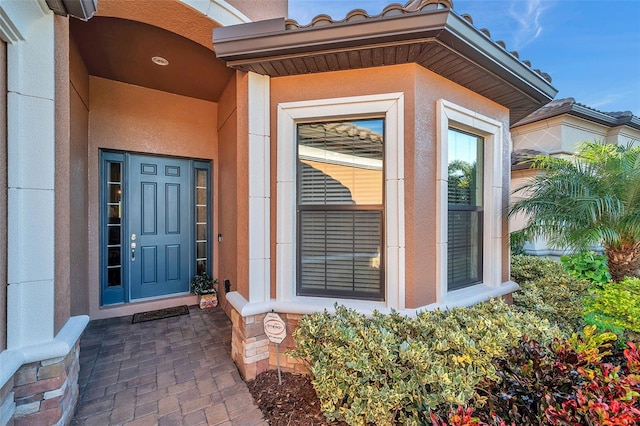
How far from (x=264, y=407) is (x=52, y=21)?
3704 mm

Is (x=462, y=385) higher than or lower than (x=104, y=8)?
lower

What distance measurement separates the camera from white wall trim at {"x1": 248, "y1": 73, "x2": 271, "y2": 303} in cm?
301

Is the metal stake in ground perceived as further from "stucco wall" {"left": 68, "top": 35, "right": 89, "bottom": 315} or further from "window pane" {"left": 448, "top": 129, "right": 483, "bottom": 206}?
"window pane" {"left": 448, "top": 129, "right": 483, "bottom": 206}

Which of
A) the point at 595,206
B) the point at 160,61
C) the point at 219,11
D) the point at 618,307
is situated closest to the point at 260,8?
the point at 219,11

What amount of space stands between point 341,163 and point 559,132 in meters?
7.88

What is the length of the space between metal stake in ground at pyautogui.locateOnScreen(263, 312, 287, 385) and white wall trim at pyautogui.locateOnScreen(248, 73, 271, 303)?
1.01 ft

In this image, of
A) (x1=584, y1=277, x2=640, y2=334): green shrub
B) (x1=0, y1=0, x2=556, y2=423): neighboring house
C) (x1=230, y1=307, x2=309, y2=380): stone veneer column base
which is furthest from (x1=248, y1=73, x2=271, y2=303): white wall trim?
(x1=584, y1=277, x2=640, y2=334): green shrub

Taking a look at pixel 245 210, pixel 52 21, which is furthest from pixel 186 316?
pixel 52 21

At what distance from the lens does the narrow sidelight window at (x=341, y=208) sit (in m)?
3.12

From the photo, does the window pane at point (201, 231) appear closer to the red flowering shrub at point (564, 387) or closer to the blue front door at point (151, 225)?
the blue front door at point (151, 225)

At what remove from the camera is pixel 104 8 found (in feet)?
8.61

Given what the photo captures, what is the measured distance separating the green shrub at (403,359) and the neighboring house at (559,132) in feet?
19.8

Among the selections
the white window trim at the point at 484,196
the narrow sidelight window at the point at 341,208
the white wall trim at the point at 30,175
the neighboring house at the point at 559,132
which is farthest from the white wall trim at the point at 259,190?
the neighboring house at the point at 559,132

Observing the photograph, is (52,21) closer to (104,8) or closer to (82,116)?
(104,8)
